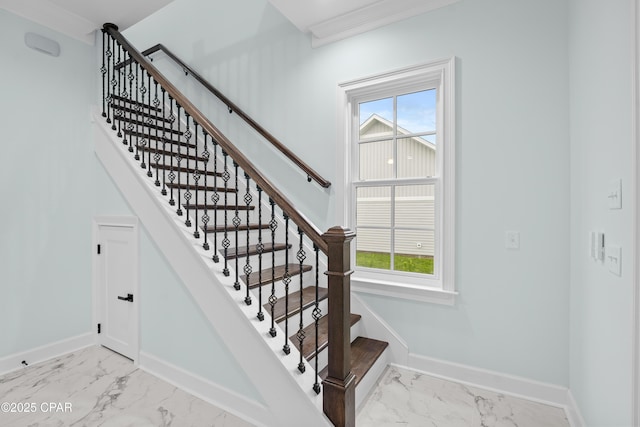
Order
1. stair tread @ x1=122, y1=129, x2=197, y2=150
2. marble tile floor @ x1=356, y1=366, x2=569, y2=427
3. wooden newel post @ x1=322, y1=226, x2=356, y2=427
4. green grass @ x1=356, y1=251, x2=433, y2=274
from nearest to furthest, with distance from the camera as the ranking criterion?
1. wooden newel post @ x1=322, y1=226, x2=356, y2=427
2. marble tile floor @ x1=356, y1=366, x2=569, y2=427
3. green grass @ x1=356, y1=251, x2=433, y2=274
4. stair tread @ x1=122, y1=129, x2=197, y2=150

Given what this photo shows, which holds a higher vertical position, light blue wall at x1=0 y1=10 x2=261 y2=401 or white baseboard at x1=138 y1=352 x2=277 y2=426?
light blue wall at x1=0 y1=10 x2=261 y2=401

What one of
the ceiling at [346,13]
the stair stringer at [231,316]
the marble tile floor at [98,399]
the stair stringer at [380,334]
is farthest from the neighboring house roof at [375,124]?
the marble tile floor at [98,399]

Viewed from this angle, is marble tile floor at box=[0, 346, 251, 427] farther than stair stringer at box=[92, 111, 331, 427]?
Yes

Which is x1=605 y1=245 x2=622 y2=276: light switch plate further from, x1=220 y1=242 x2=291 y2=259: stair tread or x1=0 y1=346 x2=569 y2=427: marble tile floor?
x1=220 y1=242 x2=291 y2=259: stair tread

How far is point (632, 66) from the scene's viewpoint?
110cm

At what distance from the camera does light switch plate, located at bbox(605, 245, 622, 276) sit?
4.00 ft

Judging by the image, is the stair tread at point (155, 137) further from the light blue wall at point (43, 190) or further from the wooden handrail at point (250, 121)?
the wooden handrail at point (250, 121)

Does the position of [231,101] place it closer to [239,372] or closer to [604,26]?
[239,372]

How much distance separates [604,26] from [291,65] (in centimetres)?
229

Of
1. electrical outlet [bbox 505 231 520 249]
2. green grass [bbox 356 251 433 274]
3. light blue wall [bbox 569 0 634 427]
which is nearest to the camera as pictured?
light blue wall [bbox 569 0 634 427]

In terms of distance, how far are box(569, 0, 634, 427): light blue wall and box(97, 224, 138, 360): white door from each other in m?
2.95

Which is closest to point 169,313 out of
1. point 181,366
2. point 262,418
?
point 181,366

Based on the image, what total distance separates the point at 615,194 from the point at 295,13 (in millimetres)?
2477

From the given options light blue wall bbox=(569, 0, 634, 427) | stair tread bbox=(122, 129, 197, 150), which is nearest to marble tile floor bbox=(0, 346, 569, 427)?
light blue wall bbox=(569, 0, 634, 427)
